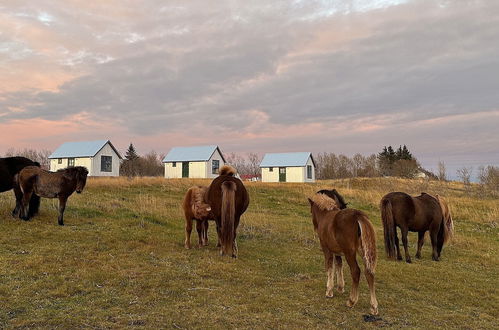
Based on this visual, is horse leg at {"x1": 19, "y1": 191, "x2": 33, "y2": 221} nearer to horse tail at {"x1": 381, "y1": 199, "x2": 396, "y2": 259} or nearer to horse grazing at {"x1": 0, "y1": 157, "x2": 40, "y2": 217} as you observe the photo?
horse grazing at {"x1": 0, "y1": 157, "x2": 40, "y2": 217}

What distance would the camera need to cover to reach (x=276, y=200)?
86.3 feet

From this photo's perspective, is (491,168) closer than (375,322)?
No

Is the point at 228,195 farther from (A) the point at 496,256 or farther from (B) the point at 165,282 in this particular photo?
(A) the point at 496,256

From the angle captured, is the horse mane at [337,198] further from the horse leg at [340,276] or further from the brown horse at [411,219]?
the brown horse at [411,219]

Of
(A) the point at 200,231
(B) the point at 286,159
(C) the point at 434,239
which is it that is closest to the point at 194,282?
(A) the point at 200,231

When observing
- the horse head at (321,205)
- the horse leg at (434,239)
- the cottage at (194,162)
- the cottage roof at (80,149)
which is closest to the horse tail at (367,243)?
the horse head at (321,205)

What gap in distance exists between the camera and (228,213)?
8492 mm

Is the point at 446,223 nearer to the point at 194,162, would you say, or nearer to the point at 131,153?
the point at 194,162

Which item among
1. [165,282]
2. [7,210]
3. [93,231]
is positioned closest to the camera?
[165,282]

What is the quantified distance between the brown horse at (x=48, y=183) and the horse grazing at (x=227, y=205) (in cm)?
461

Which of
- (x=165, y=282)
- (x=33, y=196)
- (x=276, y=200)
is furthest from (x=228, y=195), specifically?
(x=276, y=200)

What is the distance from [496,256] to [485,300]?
22.3 ft

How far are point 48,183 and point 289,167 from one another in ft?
143

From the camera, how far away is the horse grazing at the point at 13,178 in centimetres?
1067
